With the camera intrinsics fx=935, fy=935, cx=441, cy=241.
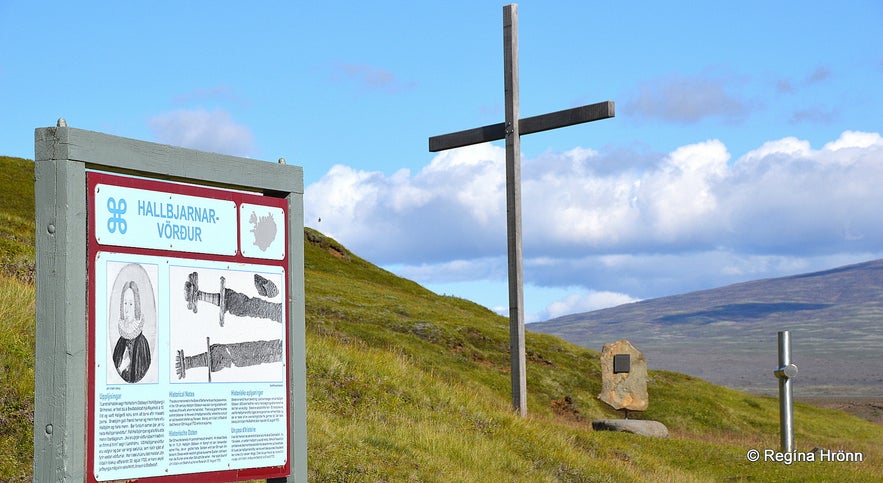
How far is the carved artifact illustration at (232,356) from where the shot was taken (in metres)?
7.36

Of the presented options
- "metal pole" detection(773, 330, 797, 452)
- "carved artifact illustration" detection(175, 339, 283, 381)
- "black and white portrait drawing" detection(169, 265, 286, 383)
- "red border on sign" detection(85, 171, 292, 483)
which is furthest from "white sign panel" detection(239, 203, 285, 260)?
"metal pole" detection(773, 330, 797, 452)

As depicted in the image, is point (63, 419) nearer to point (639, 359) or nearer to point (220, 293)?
point (220, 293)

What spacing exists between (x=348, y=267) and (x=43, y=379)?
55757 millimetres

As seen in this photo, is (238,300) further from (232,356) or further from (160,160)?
(160,160)

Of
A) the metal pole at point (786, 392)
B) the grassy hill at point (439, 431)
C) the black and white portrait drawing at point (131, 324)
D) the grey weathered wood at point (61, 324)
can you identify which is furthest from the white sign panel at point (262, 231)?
the metal pole at point (786, 392)

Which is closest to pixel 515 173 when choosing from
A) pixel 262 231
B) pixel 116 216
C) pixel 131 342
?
pixel 262 231

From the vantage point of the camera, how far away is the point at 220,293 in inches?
303

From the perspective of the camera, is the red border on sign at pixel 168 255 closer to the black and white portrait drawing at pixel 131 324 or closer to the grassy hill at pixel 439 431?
the black and white portrait drawing at pixel 131 324

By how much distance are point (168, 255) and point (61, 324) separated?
96 centimetres

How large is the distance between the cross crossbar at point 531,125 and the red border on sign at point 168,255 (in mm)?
10124

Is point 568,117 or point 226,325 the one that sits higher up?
point 568,117

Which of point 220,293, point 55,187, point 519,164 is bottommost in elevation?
point 220,293

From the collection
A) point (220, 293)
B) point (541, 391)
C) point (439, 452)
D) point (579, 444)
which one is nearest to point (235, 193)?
point (220, 293)

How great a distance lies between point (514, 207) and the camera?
60.3 feet
